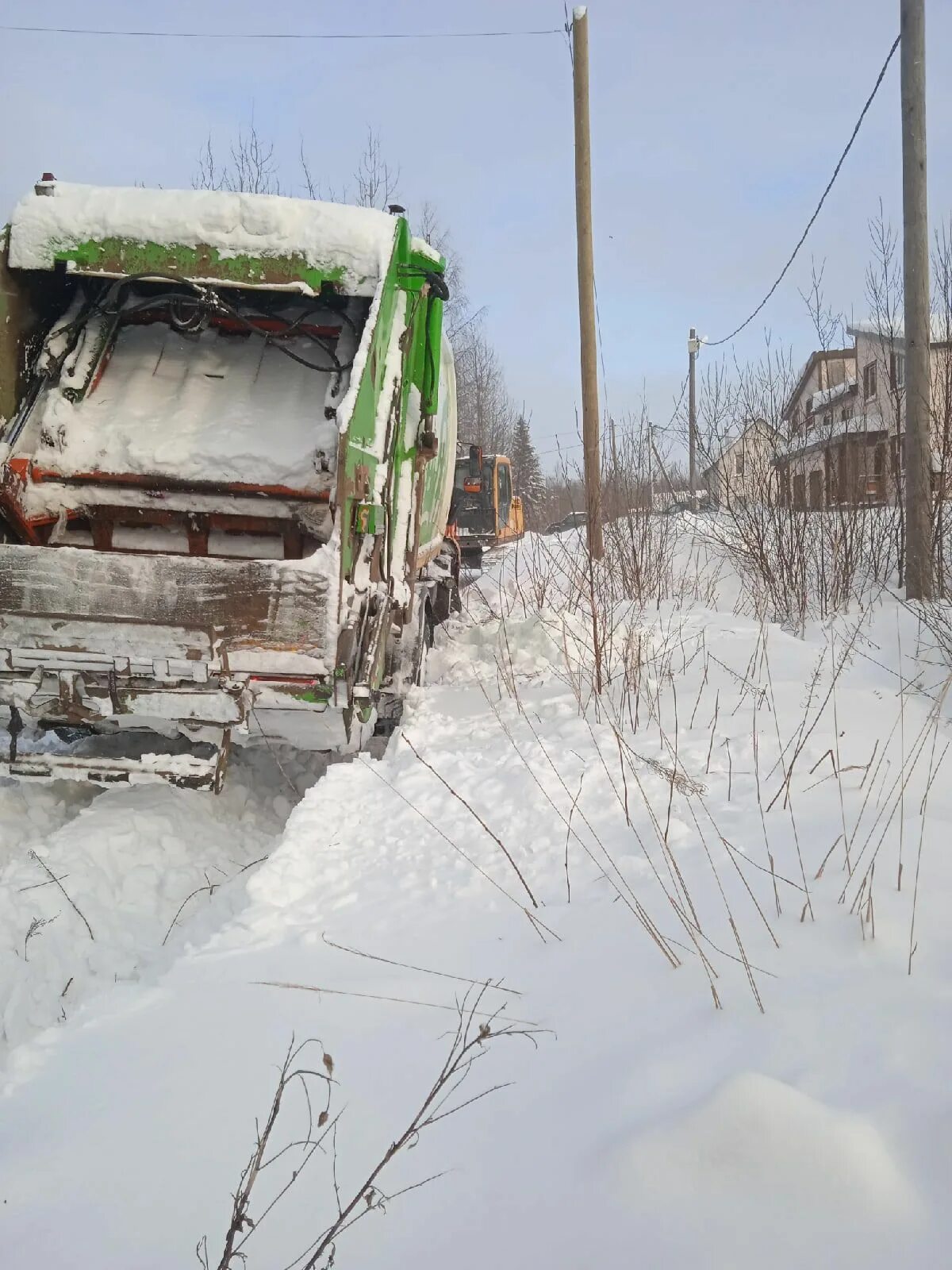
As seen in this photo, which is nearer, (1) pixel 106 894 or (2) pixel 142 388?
(1) pixel 106 894

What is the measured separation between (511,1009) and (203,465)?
3108 mm

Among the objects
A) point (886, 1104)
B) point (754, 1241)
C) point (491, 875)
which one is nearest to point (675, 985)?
point (886, 1104)

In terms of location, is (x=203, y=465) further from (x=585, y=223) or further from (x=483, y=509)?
(x=483, y=509)

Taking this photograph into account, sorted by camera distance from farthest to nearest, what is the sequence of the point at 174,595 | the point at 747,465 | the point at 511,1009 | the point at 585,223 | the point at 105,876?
the point at 585,223, the point at 747,465, the point at 174,595, the point at 105,876, the point at 511,1009

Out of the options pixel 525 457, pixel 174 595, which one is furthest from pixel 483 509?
pixel 525 457

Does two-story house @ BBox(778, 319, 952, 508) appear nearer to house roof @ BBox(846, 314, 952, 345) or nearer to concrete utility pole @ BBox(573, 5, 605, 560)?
house roof @ BBox(846, 314, 952, 345)

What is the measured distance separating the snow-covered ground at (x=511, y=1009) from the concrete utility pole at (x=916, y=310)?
11.5 feet

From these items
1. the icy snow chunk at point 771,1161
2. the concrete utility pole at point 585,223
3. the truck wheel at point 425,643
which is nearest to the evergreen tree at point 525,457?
the concrete utility pole at point 585,223

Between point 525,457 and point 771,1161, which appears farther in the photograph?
point 525,457

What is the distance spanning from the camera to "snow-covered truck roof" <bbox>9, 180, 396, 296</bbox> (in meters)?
3.96

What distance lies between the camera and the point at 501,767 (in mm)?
4008

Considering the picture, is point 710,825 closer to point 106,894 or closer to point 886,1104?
point 886,1104

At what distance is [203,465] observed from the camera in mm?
4074

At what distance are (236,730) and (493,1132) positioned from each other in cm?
237
